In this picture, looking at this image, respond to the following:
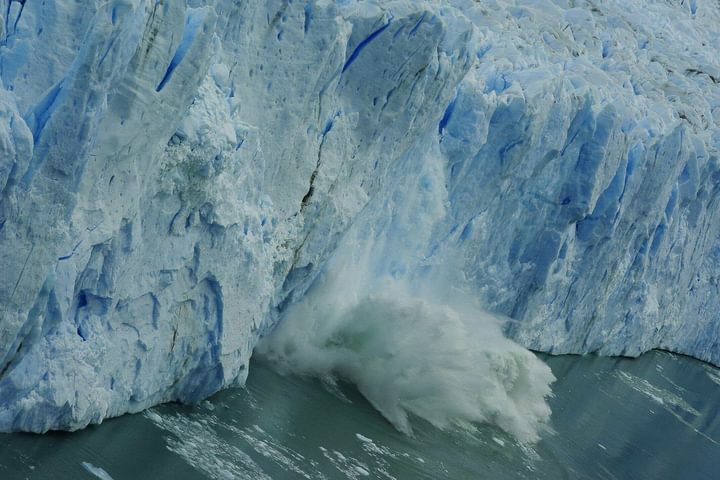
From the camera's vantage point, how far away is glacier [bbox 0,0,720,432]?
6055mm

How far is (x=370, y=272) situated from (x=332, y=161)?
9.45 ft

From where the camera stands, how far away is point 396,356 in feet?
36.9

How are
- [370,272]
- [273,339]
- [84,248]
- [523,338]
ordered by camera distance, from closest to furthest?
1. [84,248]
2. [273,339]
3. [370,272]
4. [523,338]

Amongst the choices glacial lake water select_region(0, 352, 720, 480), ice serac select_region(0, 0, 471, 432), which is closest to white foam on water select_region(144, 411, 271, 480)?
glacial lake water select_region(0, 352, 720, 480)

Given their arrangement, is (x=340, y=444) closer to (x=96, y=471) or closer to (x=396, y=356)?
(x=396, y=356)

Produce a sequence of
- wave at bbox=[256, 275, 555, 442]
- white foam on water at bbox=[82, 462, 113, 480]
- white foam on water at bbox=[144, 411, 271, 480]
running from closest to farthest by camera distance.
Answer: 1. white foam on water at bbox=[82, 462, 113, 480]
2. white foam on water at bbox=[144, 411, 271, 480]
3. wave at bbox=[256, 275, 555, 442]

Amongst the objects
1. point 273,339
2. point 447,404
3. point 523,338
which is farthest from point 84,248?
point 523,338

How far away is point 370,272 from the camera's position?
12234 millimetres

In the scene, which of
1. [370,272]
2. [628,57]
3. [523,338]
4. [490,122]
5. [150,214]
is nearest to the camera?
[150,214]

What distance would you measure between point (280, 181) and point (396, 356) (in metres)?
3.15

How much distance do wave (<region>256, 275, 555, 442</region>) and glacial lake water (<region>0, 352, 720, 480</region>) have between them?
0.27 meters

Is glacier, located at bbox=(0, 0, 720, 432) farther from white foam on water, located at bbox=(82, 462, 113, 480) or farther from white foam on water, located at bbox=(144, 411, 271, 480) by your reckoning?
white foam on water, located at bbox=(82, 462, 113, 480)

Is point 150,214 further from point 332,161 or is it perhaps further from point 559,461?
point 559,461

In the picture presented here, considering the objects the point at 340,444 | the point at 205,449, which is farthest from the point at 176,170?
the point at 340,444
